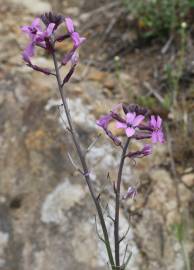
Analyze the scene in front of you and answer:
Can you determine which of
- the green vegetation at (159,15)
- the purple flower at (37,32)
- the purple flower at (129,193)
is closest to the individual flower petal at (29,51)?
the purple flower at (37,32)

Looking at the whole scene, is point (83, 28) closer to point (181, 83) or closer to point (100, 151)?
point (181, 83)

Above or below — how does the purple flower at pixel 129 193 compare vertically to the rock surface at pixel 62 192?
below

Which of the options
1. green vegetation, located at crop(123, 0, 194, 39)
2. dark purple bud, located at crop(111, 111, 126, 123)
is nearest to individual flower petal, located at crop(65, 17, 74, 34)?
dark purple bud, located at crop(111, 111, 126, 123)

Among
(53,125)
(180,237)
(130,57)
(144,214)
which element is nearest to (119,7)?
(130,57)

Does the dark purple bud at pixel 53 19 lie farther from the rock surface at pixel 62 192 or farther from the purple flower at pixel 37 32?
the rock surface at pixel 62 192

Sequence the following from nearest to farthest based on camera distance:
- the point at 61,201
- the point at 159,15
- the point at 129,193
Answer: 1. the point at 129,193
2. the point at 61,201
3. the point at 159,15

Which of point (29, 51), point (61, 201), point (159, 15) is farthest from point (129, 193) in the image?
point (159, 15)

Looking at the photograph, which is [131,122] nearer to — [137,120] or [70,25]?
[137,120]

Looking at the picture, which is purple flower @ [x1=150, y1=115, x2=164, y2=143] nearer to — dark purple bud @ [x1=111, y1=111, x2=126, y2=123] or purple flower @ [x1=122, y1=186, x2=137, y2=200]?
dark purple bud @ [x1=111, y1=111, x2=126, y2=123]
